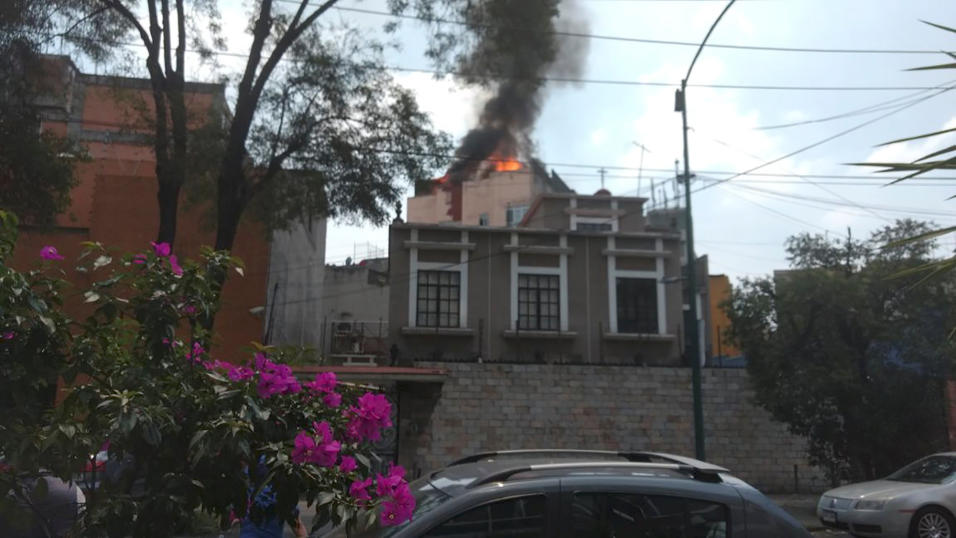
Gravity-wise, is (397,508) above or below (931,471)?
above

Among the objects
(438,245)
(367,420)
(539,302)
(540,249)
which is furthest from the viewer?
(540,249)

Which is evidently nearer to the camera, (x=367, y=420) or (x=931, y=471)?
(x=367, y=420)

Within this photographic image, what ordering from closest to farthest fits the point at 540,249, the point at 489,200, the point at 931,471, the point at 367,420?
the point at 367,420 < the point at 931,471 < the point at 540,249 < the point at 489,200

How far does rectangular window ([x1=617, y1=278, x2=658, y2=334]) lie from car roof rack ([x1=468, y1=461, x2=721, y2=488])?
66.5 ft

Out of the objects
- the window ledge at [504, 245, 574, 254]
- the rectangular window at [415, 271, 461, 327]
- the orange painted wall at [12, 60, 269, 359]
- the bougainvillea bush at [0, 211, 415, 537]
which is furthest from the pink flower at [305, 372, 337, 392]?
the window ledge at [504, 245, 574, 254]

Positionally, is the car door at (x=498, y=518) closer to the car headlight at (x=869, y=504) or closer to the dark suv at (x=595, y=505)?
the dark suv at (x=595, y=505)

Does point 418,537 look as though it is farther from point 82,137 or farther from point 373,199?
point 82,137

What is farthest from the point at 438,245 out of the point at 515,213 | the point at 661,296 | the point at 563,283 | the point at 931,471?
the point at 515,213

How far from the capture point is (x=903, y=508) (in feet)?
31.8

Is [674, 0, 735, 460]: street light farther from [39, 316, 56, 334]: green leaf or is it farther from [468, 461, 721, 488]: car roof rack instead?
[39, 316, 56, 334]: green leaf

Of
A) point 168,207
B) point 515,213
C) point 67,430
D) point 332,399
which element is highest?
point 515,213

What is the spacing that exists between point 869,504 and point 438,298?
48.2 ft

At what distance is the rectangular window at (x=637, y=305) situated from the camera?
2372 centimetres

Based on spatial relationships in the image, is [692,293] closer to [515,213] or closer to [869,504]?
[869,504]
